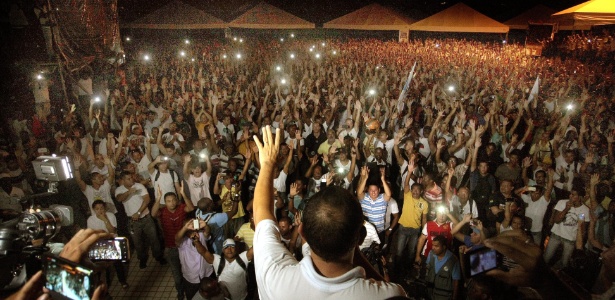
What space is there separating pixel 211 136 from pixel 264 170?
17.5ft

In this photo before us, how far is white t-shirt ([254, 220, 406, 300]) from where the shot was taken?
1298 mm

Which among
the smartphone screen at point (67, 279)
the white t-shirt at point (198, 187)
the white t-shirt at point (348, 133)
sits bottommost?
the white t-shirt at point (198, 187)

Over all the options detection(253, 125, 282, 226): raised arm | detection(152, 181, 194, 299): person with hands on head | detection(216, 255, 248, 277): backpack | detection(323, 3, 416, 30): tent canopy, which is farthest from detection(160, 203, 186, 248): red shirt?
detection(323, 3, 416, 30): tent canopy

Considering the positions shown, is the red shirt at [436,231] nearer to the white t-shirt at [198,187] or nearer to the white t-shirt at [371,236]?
the white t-shirt at [371,236]

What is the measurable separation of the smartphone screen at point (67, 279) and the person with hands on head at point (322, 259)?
0.74 m

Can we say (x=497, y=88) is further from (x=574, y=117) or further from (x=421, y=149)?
(x=421, y=149)

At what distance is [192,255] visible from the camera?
14.2 feet

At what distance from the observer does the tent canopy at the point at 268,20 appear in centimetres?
1538

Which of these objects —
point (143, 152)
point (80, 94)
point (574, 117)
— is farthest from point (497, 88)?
point (80, 94)

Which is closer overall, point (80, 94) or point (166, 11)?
point (80, 94)

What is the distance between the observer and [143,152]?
6.34 metres

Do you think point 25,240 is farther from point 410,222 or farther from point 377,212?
point 410,222

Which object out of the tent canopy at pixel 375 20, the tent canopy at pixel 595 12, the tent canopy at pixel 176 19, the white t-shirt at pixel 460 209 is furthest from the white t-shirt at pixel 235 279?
the tent canopy at pixel 375 20

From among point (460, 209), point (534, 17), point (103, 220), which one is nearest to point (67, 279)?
point (103, 220)
